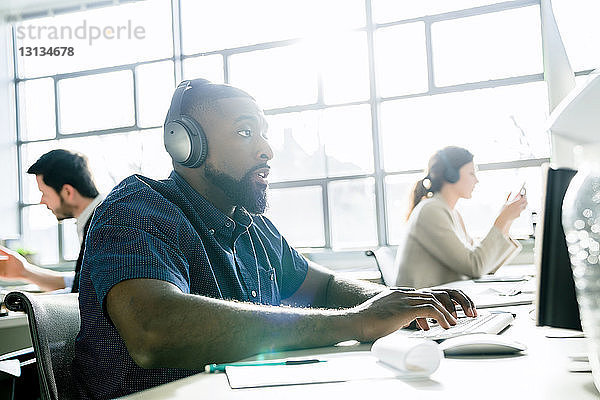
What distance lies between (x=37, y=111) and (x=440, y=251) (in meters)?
4.75

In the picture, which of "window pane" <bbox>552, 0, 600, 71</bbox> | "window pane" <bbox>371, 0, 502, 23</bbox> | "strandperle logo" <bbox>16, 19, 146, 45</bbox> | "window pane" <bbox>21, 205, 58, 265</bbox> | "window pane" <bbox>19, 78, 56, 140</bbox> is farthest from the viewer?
"window pane" <bbox>19, 78, 56, 140</bbox>

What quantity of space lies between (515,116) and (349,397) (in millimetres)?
4487

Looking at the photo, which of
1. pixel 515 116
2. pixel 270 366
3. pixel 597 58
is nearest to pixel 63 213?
pixel 270 366

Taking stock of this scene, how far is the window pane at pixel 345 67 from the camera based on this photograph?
527cm

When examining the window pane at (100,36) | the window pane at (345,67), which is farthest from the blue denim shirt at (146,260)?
the window pane at (100,36)

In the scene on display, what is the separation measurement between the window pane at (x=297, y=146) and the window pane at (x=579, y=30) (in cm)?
195

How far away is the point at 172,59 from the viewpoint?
5.78 m

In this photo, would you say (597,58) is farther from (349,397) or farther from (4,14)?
(4,14)

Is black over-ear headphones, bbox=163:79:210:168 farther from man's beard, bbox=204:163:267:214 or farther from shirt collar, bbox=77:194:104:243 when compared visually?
shirt collar, bbox=77:194:104:243

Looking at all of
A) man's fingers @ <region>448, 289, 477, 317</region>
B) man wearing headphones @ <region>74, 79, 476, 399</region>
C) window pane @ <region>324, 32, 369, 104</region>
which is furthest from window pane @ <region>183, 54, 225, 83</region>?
man's fingers @ <region>448, 289, 477, 317</region>

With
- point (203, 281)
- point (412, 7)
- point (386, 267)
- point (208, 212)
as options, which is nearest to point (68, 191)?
point (386, 267)

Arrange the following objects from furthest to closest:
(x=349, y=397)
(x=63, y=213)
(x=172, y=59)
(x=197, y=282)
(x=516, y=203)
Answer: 1. (x=172, y=59)
2. (x=63, y=213)
3. (x=516, y=203)
4. (x=197, y=282)
5. (x=349, y=397)

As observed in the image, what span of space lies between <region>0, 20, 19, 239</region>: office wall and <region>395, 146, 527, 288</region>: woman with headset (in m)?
4.48

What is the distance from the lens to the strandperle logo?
6.01 m
